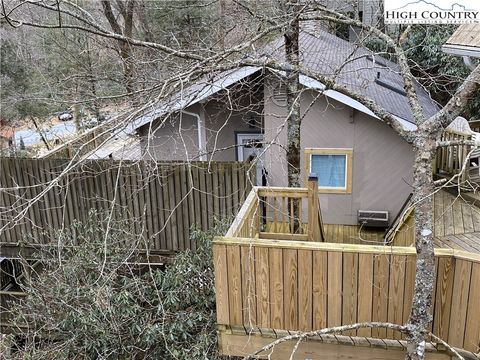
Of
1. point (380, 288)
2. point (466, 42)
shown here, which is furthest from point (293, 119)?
point (380, 288)

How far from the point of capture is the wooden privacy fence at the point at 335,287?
3488mm

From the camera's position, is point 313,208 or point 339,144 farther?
point 339,144

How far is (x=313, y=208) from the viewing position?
5359mm

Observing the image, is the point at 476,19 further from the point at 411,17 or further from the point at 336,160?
the point at 336,160

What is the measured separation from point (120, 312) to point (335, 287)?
265cm

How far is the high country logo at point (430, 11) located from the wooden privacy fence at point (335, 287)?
7.12 feet

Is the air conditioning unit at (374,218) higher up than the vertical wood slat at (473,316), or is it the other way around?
the vertical wood slat at (473,316)

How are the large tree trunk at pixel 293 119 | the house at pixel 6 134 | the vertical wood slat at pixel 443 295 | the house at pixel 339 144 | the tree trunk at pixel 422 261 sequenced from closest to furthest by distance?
1. the tree trunk at pixel 422 261
2. the vertical wood slat at pixel 443 295
3. the large tree trunk at pixel 293 119
4. the house at pixel 339 144
5. the house at pixel 6 134

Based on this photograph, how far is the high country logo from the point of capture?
160 inches

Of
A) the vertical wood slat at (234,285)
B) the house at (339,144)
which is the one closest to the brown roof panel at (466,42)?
the house at (339,144)

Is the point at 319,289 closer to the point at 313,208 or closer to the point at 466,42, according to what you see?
the point at 313,208

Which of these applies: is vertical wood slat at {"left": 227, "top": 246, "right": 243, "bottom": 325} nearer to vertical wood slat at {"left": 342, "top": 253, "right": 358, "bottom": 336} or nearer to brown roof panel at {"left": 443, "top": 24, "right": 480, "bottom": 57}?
vertical wood slat at {"left": 342, "top": 253, "right": 358, "bottom": 336}

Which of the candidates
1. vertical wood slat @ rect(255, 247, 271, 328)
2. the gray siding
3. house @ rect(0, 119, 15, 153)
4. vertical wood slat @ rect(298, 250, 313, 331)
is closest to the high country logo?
vertical wood slat @ rect(298, 250, 313, 331)

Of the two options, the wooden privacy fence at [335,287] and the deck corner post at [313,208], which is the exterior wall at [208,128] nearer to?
the deck corner post at [313,208]
